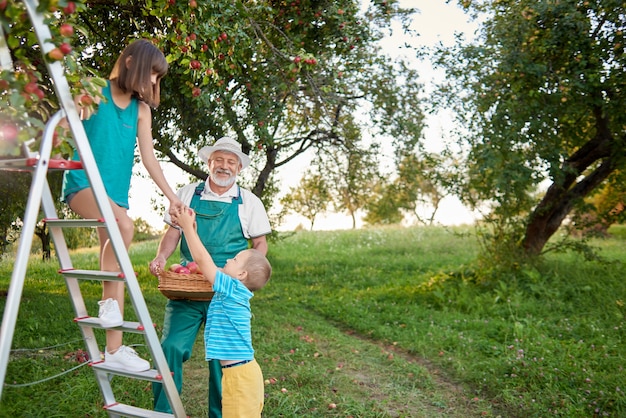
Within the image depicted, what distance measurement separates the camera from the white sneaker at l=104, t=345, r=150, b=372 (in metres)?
3.54

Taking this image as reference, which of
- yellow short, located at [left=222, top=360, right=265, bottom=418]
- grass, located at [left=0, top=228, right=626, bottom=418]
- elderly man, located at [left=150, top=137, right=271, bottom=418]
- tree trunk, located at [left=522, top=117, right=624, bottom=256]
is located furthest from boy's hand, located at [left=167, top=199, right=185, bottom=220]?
tree trunk, located at [left=522, top=117, right=624, bottom=256]

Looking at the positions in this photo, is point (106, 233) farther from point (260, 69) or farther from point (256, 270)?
point (260, 69)

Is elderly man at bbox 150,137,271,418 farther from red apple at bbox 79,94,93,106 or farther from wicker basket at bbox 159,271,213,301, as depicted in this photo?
red apple at bbox 79,94,93,106

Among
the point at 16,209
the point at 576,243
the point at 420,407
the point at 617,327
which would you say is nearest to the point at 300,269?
the point at 576,243

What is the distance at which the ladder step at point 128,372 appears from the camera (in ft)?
11.3

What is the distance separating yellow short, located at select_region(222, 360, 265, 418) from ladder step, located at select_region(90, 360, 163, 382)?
1.21 feet

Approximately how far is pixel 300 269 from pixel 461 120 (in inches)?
230

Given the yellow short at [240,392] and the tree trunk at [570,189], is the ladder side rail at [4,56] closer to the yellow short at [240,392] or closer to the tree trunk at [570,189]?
the yellow short at [240,392]

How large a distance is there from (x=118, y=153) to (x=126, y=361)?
3.81 feet

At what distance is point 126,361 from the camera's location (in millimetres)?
3562

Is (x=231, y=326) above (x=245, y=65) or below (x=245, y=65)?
below

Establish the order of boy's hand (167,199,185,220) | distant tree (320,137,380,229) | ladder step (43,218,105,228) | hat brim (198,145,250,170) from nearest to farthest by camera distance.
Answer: ladder step (43,218,105,228) → boy's hand (167,199,185,220) → hat brim (198,145,250,170) → distant tree (320,137,380,229)

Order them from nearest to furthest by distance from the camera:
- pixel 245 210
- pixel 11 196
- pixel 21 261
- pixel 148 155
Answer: pixel 21 261, pixel 148 155, pixel 245 210, pixel 11 196

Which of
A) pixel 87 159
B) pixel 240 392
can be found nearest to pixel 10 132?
pixel 87 159
